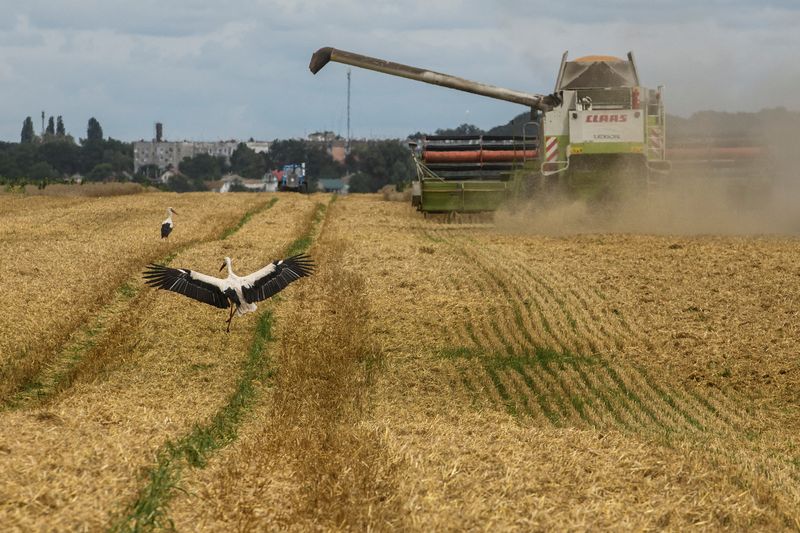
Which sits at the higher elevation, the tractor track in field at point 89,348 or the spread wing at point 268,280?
the spread wing at point 268,280

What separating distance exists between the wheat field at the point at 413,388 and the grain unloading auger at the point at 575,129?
3412mm

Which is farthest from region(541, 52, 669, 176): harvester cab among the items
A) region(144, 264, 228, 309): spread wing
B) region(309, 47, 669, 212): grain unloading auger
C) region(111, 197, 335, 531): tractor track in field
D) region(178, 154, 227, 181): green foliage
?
region(178, 154, 227, 181): green foliage

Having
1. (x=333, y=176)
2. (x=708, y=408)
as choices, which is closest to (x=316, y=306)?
(x=708, y=408)

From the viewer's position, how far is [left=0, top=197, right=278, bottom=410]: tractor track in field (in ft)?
40.4

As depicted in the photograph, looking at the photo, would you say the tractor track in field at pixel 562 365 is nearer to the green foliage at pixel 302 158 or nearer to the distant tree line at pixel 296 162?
the distant tree line at pixel 296 162

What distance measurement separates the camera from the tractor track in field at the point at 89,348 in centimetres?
1232

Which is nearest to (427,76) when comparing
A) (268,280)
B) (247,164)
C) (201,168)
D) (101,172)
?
(268,280)

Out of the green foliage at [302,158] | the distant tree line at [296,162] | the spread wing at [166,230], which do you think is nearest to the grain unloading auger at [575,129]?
the spread wing at [166,230]

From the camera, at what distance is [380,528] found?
279 inches

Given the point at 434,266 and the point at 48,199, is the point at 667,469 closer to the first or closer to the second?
the point at 434,266

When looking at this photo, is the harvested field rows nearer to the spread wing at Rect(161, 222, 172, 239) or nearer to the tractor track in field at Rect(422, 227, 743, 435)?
the tractor track in field at Rect(422, 227, 743, 435)

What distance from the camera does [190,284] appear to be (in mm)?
14266

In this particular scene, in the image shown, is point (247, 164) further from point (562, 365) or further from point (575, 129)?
point (562, 365)

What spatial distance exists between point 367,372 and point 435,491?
5.85m
